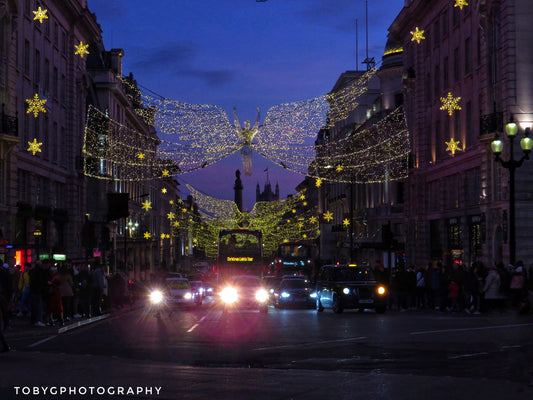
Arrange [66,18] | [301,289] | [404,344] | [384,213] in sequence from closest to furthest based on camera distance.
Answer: [404,344], [301,289], [66,18], [384,213]

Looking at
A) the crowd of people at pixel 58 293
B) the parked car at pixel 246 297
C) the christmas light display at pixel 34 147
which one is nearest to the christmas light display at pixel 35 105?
the christmas light display at pixel 34 147

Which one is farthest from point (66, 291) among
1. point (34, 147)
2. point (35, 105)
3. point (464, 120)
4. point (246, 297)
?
point (464, 120)

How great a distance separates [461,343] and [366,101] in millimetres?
87885

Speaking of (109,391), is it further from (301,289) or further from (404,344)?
(301,289)

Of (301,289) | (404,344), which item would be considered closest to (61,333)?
(404,344)

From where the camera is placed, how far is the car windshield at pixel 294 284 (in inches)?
1655

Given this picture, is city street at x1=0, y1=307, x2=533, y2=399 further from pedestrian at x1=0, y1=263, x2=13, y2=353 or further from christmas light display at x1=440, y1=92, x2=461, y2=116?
christmas light display at x1=440, y1=92, x2=461, y2=116

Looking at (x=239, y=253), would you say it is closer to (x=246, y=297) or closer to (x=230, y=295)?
(x=246, y=297)

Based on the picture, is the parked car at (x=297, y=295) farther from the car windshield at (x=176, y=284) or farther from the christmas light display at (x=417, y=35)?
the christmas light display at (x=417, y=35)

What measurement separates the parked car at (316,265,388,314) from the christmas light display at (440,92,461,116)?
17.8 metres

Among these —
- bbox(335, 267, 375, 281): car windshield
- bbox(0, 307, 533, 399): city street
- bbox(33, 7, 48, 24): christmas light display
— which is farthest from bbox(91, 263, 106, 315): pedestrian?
bbox(33, 7, 48, 24): christmas light display

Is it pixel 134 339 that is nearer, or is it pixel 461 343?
pixel 461 343

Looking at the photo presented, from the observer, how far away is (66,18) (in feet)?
188

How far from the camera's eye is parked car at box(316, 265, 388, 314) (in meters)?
34.2
